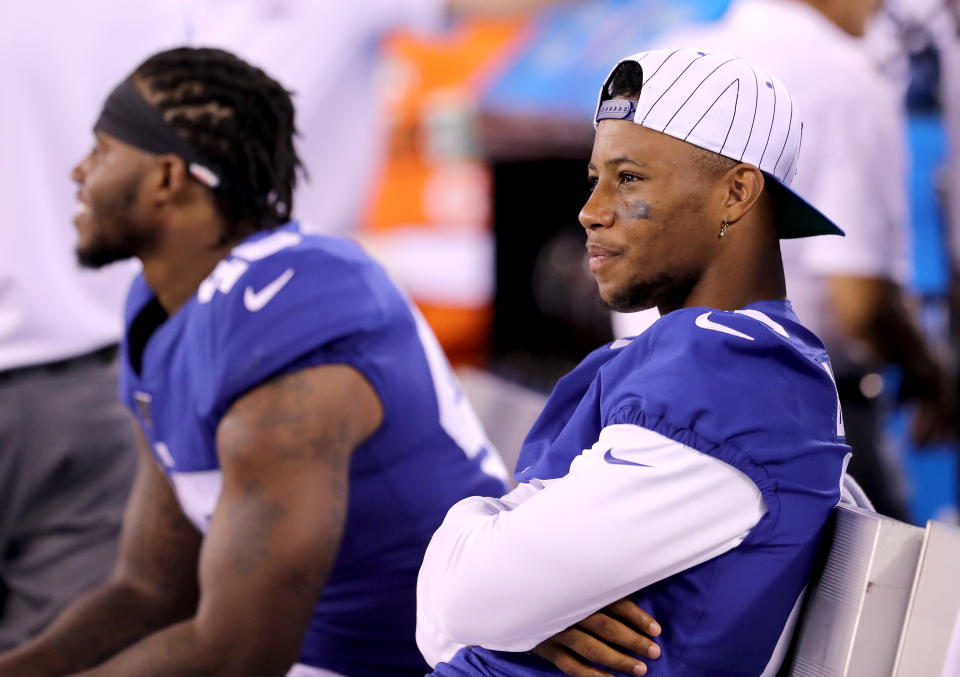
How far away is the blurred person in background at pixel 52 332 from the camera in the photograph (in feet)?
7.92

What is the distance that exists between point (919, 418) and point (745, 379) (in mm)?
2133

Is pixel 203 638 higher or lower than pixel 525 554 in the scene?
lower

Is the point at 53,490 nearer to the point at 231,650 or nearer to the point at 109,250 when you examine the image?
the point at 109,250

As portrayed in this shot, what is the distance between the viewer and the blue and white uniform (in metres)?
1.13

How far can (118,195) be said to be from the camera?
1917 mm

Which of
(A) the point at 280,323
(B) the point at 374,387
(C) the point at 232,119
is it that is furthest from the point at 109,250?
(B) the point at 374,387

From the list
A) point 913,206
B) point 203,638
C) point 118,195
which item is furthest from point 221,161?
point 913,206

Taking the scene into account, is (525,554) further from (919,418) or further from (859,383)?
(919,418)

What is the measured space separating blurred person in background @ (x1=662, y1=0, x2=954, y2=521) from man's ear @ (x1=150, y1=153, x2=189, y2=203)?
1.24 m

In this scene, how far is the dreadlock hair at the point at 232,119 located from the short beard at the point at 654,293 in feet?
2.72

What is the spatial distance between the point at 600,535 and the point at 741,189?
0.42m

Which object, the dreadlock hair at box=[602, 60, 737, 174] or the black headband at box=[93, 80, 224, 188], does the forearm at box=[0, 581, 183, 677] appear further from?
the dreadlock hair at box=[602, 60, 737, 174]

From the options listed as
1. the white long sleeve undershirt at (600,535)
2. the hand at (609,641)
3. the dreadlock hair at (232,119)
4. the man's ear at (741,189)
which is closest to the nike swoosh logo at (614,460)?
the white long sleeve undershirt at (600,535)

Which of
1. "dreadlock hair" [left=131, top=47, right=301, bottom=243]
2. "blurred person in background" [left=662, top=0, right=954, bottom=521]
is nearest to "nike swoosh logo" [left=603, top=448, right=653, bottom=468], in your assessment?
"dreadlock hair" [left=131, top=47, right=301, bottom=243]
